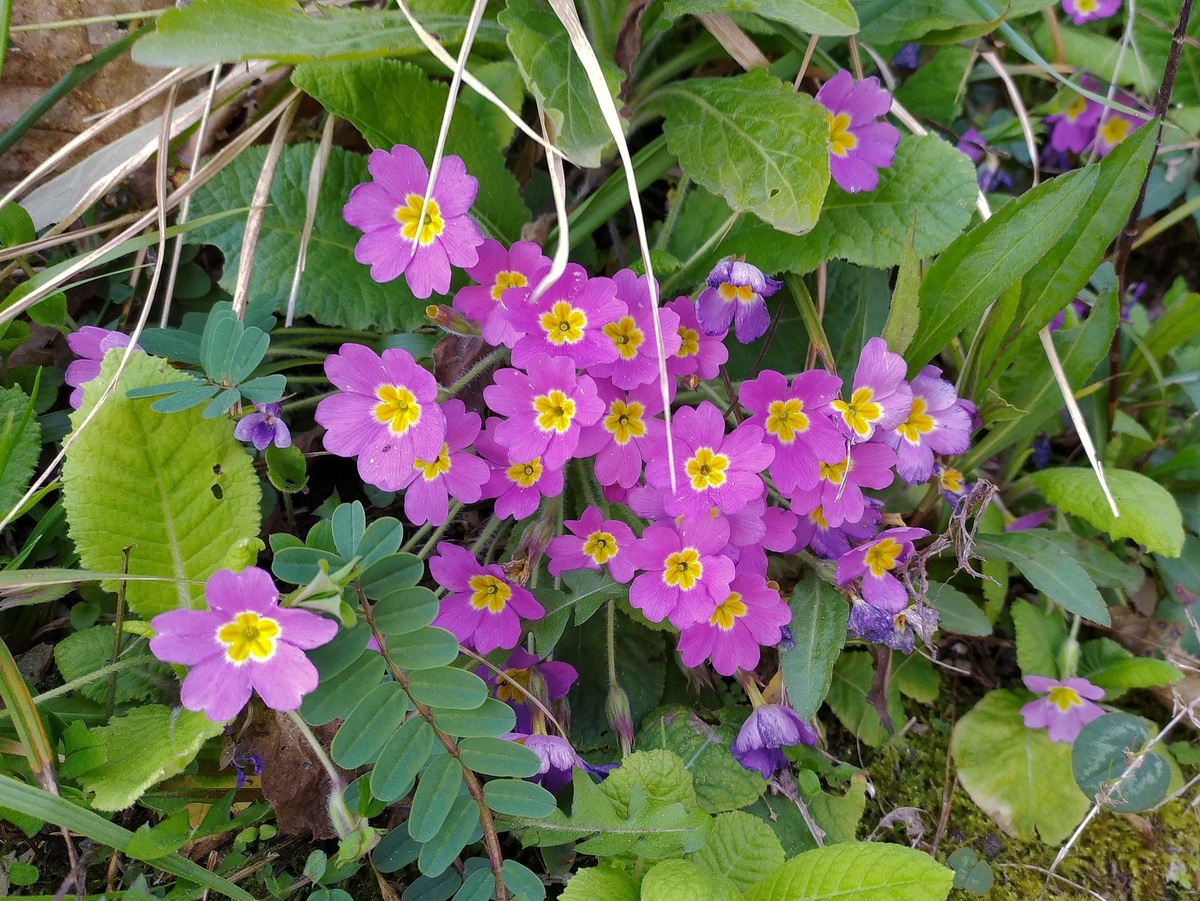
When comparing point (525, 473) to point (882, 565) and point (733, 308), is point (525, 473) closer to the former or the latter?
point (733, 308)

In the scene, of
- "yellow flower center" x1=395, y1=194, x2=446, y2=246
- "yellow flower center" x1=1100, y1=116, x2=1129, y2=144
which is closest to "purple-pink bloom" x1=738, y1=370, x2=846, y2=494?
"yellow flower center" x1=395, y1=194, x2=446, y2=246

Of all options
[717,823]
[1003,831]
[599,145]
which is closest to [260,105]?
[599,145]

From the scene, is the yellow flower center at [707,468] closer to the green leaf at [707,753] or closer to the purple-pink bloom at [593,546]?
the purple-pink bloom at [593,546]

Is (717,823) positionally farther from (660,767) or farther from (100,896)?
(100,896)

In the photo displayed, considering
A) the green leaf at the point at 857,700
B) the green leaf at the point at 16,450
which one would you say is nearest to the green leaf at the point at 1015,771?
the green leaf at the point at 857,700

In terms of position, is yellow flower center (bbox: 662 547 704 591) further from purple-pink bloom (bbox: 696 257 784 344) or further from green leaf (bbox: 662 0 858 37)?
green leaf (bbox: 662 0 858 37)
